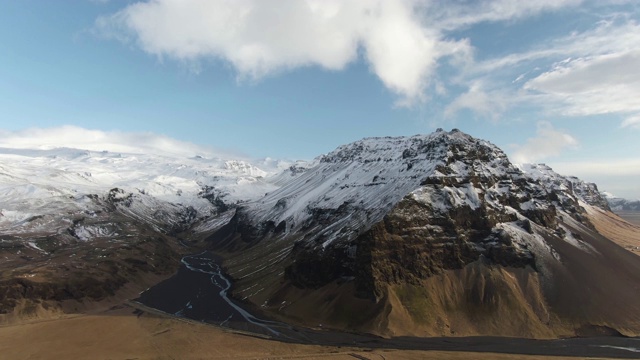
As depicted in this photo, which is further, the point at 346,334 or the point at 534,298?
the point at 534,298

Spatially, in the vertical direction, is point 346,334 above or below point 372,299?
below

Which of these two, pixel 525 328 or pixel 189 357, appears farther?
pixel 525 328

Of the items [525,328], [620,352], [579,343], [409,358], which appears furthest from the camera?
[525,328]

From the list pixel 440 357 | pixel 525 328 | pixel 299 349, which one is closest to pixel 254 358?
pixel 299 349

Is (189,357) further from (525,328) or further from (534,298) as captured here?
(534,298)

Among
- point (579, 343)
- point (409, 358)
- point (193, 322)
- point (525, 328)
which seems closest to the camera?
point (409, 358)

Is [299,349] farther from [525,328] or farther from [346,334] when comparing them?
[525,328]

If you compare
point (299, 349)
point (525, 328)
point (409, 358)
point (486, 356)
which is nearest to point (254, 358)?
point (299, 349)

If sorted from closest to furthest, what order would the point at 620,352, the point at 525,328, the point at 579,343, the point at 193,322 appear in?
the point at 620,352
the point at 579,343
the point at 525,328
the point at 193,322

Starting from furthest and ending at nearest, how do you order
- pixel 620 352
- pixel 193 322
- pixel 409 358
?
1. pixel 193 322
2. pixel 620 352
3. pixel 409 358
